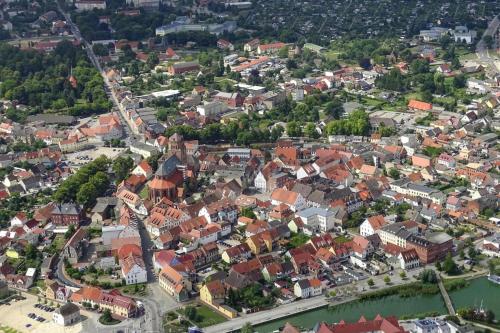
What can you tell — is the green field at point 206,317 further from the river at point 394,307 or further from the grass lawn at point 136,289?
the grass lawn at point 136,289

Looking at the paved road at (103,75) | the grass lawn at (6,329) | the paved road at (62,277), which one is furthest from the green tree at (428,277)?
the paved road at (103,75)

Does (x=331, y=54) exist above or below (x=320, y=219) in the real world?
below

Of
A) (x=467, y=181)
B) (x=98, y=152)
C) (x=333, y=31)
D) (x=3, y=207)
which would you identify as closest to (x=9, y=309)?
(x=3, y=207)

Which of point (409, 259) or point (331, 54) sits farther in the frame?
point (331, 54)

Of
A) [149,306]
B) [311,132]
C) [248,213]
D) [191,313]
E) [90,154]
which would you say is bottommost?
[90,154]

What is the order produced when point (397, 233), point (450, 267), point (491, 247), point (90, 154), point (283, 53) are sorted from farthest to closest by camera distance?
point (283, 53)
point (90, 154)
point (397, 233)
point (491, 247)
point (450, 267)

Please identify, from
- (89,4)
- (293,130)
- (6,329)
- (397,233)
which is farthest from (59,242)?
(89,4)

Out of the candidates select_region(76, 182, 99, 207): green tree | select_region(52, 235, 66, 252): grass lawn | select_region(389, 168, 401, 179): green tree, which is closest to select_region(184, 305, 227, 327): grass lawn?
select_region(52, 235, 66, 252): grass lawn

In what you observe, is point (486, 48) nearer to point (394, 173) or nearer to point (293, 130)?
point (293, 130)
